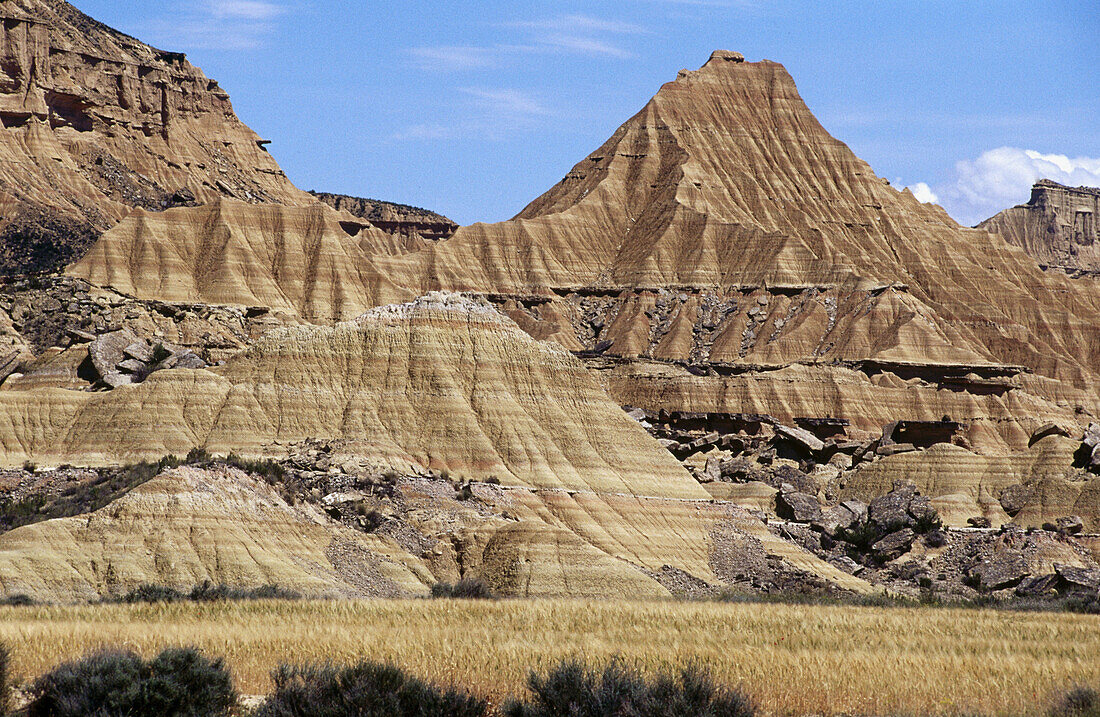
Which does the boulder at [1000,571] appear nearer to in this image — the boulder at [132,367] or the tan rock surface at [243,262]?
the boulder at [132,367]

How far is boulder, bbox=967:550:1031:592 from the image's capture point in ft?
233

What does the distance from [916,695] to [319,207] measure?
14595 centimetres

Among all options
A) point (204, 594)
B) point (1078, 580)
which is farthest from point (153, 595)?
point (1078, 580)

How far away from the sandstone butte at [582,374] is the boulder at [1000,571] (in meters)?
6.29

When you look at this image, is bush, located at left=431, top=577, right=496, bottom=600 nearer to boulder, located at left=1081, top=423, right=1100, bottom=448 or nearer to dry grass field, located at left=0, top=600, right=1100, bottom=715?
dry grass field, located at left=0, top=600, right=1100, bottom=715

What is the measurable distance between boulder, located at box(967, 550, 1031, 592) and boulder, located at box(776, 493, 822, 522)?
11.6 m

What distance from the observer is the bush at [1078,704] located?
24891 mm

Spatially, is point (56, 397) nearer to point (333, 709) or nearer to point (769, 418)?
point (333, 709)

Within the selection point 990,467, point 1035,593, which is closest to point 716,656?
point 1035,593

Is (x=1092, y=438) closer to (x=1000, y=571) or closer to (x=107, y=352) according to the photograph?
(x=1000, y=571)

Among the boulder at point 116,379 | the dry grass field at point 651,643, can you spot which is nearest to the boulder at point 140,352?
the boulder at point 116,379

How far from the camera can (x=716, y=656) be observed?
3159cm

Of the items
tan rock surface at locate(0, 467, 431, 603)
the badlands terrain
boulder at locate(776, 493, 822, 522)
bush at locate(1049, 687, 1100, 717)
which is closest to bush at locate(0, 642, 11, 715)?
the badlands terrain

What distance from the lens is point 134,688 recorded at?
23.7 metres
